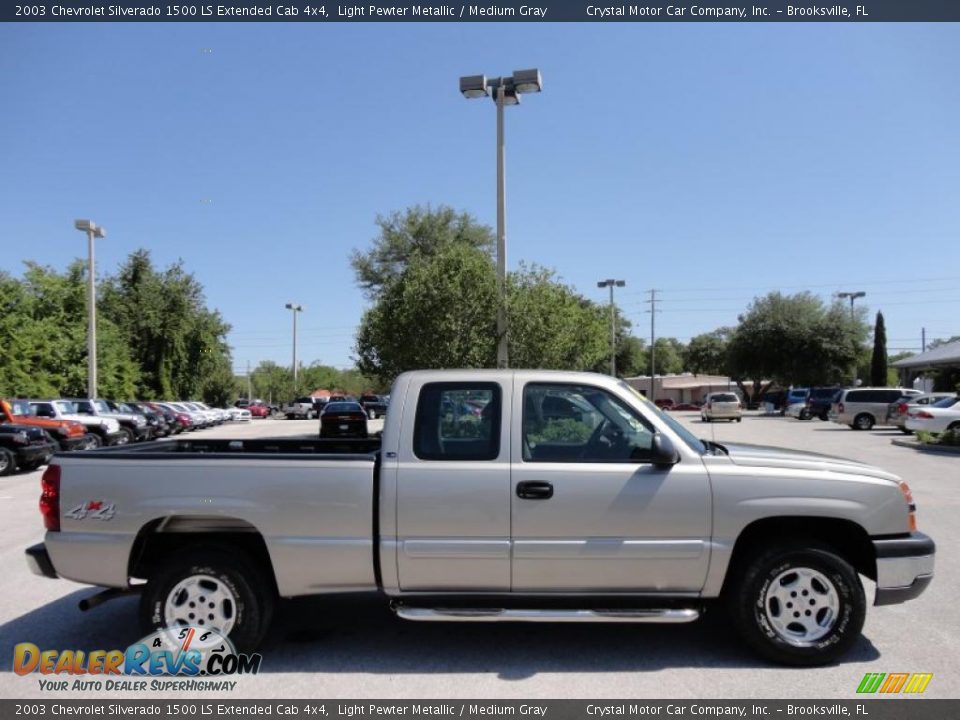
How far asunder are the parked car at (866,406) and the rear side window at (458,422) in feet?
103

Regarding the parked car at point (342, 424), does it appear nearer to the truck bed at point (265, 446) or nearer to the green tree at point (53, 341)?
the green tree at point (53, 341)

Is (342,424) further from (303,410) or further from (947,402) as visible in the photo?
(303,410)

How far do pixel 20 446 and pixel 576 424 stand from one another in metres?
16.2

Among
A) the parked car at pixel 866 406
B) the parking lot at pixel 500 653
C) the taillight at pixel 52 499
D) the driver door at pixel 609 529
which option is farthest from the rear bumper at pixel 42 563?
the parked car at pixel 866 406

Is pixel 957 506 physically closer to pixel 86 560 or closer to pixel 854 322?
pixel 86 560

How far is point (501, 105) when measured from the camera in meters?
16.8

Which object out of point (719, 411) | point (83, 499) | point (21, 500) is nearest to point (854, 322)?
point (719, 411)

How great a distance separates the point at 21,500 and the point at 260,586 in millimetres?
10209

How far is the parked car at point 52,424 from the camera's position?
20.0 meters

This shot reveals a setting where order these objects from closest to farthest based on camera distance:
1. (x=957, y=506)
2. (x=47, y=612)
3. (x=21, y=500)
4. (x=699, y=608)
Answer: (x=699, y=608), (x=47, y=612), (x=957, y=506), (x=21, y=500)

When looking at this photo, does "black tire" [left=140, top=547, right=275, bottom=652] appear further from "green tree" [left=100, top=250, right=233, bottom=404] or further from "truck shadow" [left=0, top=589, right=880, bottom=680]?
"green tree" [left=100, top=250, right=233, bottom=404]

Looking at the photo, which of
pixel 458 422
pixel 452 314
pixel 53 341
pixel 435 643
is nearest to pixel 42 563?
pixel 435 643

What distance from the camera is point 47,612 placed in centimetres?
610

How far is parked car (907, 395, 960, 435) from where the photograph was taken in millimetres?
23688
